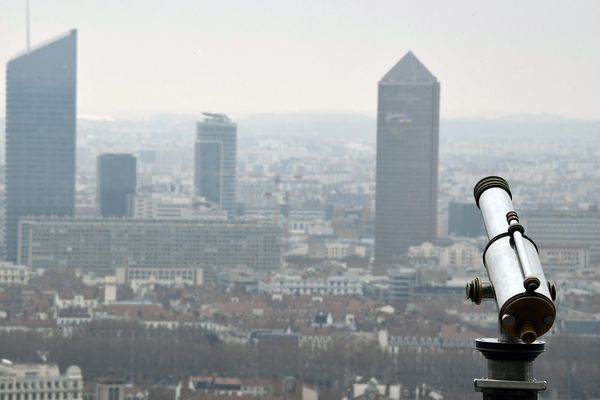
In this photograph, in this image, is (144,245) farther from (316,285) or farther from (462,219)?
(462,219)

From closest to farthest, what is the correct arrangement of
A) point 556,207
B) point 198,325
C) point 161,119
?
point 198,325 < point 556,207 < point 161,119

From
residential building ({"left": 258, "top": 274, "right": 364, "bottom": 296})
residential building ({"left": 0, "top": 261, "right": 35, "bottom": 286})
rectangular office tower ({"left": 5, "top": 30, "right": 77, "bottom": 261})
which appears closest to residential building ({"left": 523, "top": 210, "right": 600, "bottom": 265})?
residential building ({"left": 258, "top": 274, "right": 364, "bottom": 296})

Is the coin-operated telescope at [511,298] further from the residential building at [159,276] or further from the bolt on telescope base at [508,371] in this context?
the residential building at [159,276]

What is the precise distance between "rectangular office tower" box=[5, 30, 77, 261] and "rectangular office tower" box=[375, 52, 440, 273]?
8.80 meters

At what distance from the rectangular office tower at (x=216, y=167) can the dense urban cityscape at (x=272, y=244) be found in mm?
61

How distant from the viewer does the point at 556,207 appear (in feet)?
160

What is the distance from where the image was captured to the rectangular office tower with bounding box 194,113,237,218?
60.2 meters

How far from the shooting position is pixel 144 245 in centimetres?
5016

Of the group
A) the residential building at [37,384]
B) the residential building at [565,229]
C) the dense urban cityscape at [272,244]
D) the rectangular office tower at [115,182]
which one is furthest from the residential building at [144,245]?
the residential building at [37,384]

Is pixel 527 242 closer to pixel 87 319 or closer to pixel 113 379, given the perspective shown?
pixel 113 379

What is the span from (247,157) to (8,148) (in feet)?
27.6

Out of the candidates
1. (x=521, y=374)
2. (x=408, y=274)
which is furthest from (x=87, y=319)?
(x=521, y=374)

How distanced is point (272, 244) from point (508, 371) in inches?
1885

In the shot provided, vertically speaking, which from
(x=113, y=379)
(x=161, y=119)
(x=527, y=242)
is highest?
(x=161, y=119)
